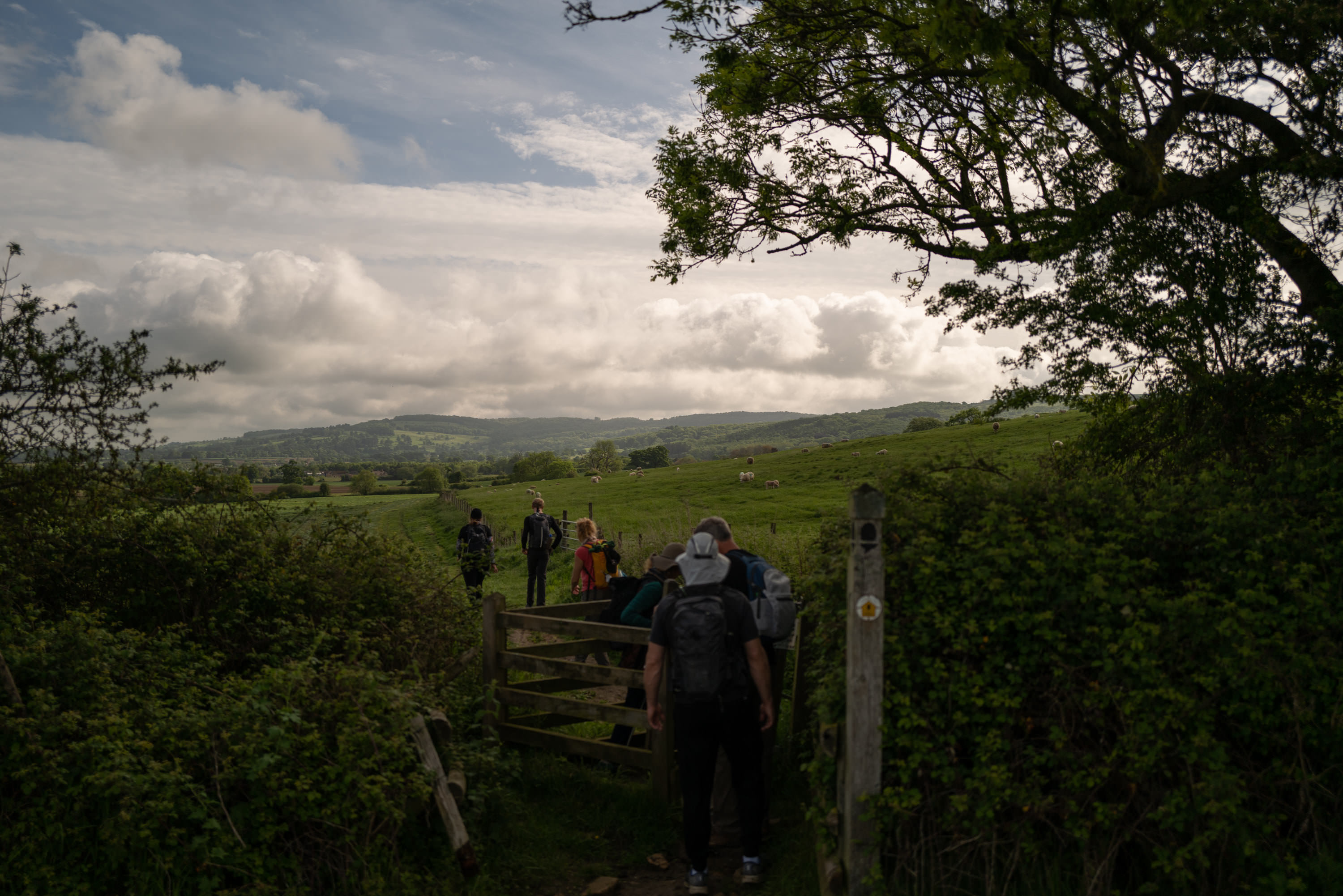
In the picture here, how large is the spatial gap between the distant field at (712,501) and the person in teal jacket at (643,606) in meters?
3.23

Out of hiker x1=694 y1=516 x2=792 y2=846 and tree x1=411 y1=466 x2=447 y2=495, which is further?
tree x1=411 y1=466 x2=447 y2=495

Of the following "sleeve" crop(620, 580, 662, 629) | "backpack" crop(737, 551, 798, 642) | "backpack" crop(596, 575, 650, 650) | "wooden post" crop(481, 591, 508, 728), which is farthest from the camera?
"backpack" crop(596, 575, 650, 650)

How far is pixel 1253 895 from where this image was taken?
4.52 meters

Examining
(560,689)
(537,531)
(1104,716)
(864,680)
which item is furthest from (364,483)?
(1104,716)

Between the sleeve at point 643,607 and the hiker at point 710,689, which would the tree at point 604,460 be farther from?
the hiker at point 710,689

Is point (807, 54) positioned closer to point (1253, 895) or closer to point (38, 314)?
point (38, 314)

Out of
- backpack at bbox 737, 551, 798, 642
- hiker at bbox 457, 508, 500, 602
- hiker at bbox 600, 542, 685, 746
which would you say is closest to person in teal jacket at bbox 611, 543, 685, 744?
hiker at bbox 600, 542, 685, 746

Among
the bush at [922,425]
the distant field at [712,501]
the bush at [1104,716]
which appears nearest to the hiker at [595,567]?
the distant field at [712,501]

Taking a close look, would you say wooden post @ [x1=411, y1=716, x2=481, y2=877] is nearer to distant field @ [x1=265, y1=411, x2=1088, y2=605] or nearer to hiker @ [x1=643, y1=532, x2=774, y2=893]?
hiker @ [x1=643, y1=532, x2=774, y2=893]

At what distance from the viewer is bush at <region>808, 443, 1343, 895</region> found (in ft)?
15.4

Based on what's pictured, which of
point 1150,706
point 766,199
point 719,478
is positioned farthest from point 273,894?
point 719,478

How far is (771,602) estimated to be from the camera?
22.9ft

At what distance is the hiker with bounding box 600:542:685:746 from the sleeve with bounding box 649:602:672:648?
1.55 m

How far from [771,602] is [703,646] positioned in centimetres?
141
